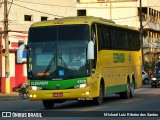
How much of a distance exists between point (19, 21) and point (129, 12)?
31.7m

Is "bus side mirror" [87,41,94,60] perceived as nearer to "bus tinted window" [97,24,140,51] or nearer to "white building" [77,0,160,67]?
"bus tinted window" [97,24,140,51]

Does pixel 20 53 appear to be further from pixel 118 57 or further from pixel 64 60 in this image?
pixel 118 57

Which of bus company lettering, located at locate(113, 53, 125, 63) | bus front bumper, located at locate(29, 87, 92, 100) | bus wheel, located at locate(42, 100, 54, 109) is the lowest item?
bus wheel, located at locate(42, 100, 54, 109)

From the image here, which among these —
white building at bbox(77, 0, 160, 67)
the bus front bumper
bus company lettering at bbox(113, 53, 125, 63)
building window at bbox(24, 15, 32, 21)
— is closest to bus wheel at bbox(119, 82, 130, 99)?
bus company lettering at bbox(113, 53, 125, 63)

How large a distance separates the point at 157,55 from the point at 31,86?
2219 inches

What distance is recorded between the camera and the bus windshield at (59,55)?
73.3 ft

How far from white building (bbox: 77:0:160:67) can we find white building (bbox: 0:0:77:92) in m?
24.2

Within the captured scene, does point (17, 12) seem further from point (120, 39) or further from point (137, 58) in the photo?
point (120, 39)

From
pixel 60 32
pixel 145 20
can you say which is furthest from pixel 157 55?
pixel 60 32

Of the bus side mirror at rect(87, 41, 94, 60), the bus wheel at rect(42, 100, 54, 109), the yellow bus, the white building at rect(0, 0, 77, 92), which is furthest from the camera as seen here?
the white building at rect(0, 0, 77, 92)

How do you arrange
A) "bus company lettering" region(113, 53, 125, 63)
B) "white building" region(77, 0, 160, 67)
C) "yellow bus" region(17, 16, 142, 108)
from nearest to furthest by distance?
"yellow bus" region(17, 16, 142, 108), "bus company lettering" region(113, 53, 125, 63), "white building" region(77, 0, 160, 67)

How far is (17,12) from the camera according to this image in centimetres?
4653

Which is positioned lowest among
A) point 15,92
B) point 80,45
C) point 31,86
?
point 15,92

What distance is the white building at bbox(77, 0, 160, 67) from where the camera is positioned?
75250 mm
